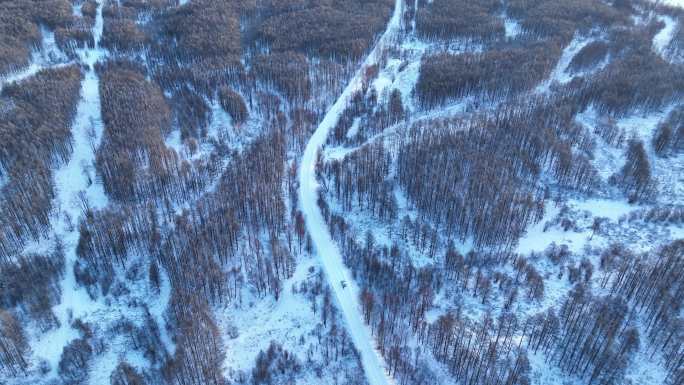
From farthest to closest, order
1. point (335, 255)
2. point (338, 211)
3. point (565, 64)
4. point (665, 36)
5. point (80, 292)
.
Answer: point (665, 36) → point (565, 64) → point (338, 211) → point (335, 255) → point (80, 292)

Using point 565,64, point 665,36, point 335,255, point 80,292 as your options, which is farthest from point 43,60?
point 665,36

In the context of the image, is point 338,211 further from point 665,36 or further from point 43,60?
point 665,36

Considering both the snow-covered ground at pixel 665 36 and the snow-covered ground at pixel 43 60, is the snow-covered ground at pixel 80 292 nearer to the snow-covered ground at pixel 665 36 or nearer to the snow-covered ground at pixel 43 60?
the snow-covered ground at pixel 43 60

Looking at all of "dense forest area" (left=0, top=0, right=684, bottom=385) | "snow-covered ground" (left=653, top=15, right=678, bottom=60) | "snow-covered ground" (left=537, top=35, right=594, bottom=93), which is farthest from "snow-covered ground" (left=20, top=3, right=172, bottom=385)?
"snow-covered ground" (left=653, top=15, right=678, bottom=60)

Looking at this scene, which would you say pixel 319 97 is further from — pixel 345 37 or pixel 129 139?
pixel 129 139

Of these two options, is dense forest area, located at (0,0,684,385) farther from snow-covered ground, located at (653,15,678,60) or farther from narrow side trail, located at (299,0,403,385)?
snow-covered ground, located at (653,15,678,60)

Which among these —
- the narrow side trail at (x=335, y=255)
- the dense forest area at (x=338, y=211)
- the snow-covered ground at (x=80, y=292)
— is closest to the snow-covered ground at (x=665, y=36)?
the dense forest area at (x=338, y=211)
